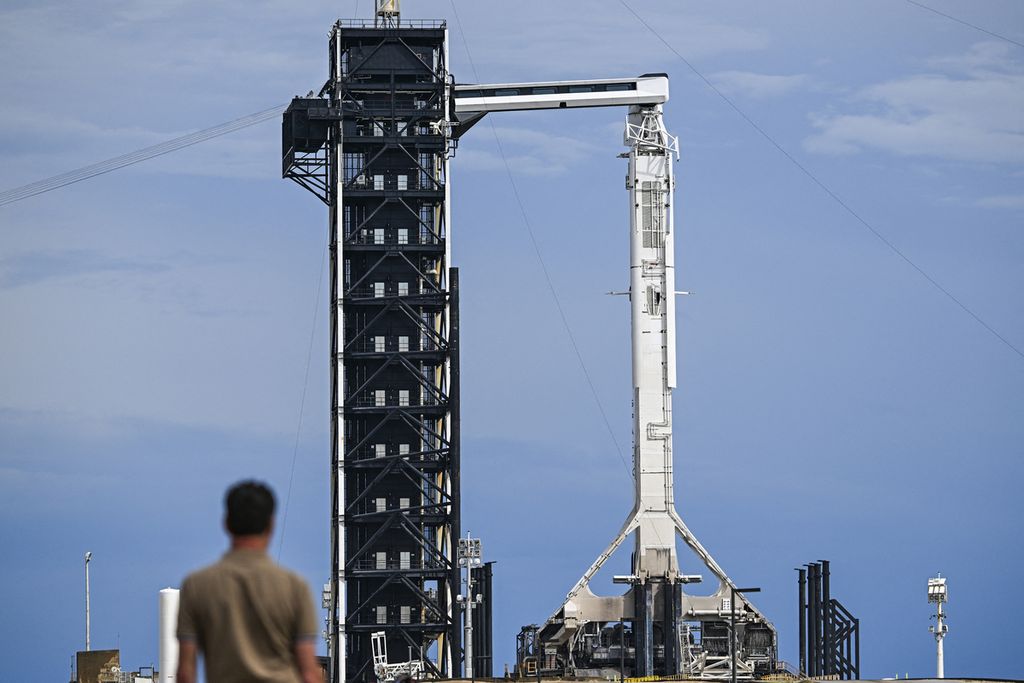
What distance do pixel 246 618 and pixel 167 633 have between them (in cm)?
2543

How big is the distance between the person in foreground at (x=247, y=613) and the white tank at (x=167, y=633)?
2367 centimetres

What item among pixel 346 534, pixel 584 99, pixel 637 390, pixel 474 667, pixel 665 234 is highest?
pixel 584 99

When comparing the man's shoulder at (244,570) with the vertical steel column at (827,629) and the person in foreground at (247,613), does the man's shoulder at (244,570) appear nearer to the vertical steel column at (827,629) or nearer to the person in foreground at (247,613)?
the person in foreground at (247,613)

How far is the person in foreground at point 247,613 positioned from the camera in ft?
41.7

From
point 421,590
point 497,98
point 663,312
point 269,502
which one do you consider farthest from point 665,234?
point 269,502

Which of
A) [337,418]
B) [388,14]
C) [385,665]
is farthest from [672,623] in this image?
→ [388,14]

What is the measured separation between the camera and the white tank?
36312 mm

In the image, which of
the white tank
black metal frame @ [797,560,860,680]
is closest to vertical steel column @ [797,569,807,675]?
black metal frame @ [797,560,860,680]

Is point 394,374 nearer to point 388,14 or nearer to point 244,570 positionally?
point 388,14

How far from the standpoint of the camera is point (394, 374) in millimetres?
102625

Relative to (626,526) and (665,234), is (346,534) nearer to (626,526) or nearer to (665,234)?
(626,526)

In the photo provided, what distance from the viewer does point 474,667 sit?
9694cm

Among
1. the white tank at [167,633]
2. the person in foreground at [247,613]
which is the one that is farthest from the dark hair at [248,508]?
the white tank at [167,633]

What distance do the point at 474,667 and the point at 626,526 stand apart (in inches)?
387
